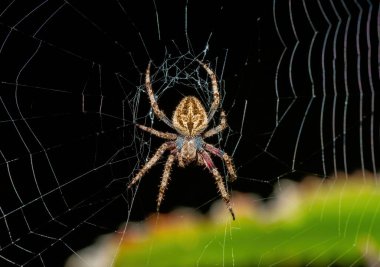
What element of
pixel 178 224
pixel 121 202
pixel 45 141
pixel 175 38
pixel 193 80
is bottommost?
pixel 121 202

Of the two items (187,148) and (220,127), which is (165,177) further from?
(220,127)

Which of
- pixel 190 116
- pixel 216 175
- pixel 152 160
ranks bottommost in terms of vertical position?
pixel 216 175

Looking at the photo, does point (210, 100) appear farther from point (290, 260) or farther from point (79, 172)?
point (79, 172)

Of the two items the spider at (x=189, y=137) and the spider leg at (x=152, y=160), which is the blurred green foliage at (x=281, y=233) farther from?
the spider leg at (x=152, y=160)

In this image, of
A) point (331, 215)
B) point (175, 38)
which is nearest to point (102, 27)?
point (175, 38)

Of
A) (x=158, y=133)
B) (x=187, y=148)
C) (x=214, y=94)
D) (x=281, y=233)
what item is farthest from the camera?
(x=187, y=148)

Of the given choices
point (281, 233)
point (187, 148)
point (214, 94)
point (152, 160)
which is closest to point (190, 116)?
point (214, 94)

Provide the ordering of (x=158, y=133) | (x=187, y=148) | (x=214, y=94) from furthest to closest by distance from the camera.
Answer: (x=187, y=148)
(x=158, y=133)
(x=214, y=94)
